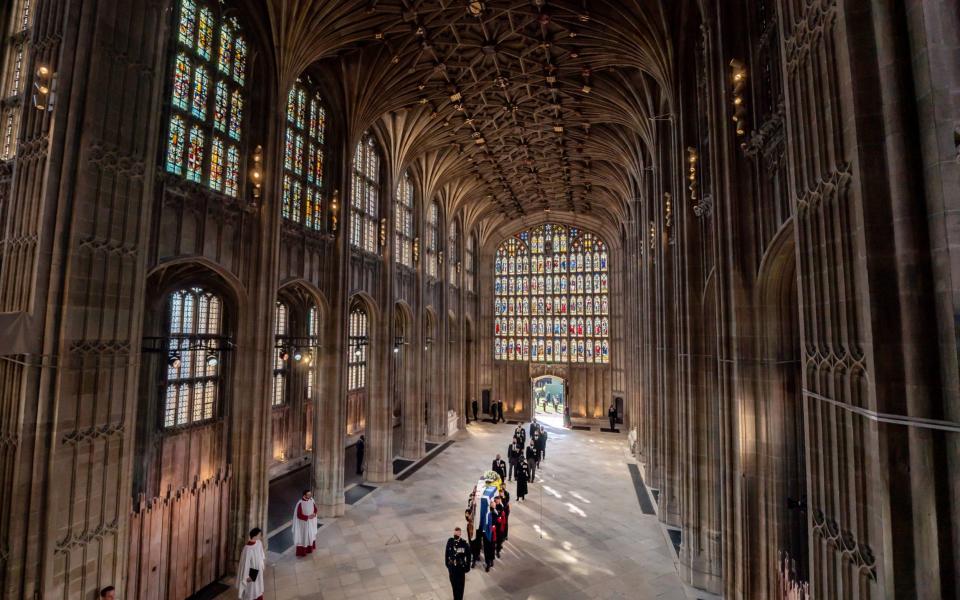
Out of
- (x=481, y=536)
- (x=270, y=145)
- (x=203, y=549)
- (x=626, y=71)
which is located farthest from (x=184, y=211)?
(x=626, y=71)

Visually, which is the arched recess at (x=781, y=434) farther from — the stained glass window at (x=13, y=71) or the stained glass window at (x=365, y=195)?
the stained glass window at (x=13, y=71)

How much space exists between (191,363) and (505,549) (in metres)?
10.9

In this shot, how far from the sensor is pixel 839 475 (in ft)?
14.0

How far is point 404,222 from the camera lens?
853 inches

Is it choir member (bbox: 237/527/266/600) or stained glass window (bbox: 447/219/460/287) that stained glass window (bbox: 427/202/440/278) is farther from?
choir member (bbox: 237/527/266/600)

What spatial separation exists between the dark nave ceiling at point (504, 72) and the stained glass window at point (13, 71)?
193 inches

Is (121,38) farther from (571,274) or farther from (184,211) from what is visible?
(571,274)

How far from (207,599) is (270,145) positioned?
10686mm

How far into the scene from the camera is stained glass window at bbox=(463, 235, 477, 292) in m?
31.8

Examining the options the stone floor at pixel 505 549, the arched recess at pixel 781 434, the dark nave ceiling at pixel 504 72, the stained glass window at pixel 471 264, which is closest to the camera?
the arched recess at pixel 781 434

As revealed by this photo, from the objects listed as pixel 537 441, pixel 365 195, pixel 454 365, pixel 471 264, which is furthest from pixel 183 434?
pixel 471 264

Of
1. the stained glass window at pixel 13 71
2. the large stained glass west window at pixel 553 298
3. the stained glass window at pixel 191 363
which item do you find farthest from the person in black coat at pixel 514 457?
the stained glass window at pixel 13 71

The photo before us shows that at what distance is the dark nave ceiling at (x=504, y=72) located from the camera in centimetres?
1250

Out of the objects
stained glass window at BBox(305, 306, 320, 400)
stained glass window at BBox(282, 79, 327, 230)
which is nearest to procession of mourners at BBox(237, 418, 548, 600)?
stained glass window at BBox(305, 306, 320, 400)
